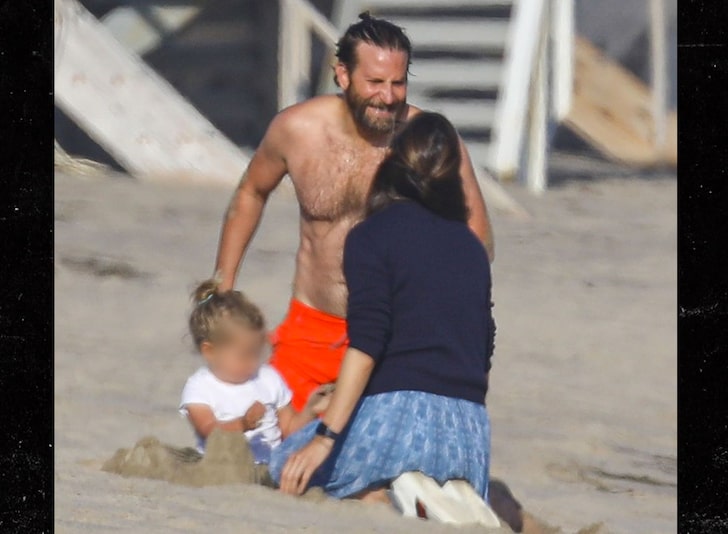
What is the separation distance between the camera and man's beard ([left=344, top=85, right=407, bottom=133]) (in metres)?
5.02

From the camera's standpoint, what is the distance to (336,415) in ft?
14.8

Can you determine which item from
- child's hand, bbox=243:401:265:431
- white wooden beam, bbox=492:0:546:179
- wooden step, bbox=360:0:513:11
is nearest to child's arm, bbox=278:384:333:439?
child's hand, bbox=243:401:265:431

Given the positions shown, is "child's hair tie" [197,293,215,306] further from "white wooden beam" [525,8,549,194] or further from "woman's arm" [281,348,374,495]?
"white wooden beam" [525,8,549,194]

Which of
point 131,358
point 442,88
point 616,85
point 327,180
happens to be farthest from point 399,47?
point 616,85

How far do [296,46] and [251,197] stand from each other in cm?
647

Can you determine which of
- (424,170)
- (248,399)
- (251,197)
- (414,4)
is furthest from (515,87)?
(424,170)

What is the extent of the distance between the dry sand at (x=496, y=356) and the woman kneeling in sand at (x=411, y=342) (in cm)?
16

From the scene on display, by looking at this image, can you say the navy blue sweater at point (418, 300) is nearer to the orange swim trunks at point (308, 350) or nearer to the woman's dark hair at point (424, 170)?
the woman's dark hair at point (424, 170)

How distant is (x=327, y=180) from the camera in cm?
530

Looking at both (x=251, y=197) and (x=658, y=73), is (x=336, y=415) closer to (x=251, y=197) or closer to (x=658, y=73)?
(x=251, y=197)

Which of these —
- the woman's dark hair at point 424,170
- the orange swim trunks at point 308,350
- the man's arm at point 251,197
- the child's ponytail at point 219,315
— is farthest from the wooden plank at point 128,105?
the woman's dark hair at point 424,170

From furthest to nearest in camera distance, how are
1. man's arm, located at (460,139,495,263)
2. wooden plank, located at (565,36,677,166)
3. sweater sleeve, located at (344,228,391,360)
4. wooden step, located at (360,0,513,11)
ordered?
1. wooden plank, located at (565,36,677,166)
2. wooden step, located at (360,0,513,11)
3. man's arm, located at (460,139,495,263)
4. sweater sleeve, located at (344,228,391,360)

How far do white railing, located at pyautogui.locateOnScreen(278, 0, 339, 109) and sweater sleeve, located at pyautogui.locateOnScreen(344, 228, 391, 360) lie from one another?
265 inches
